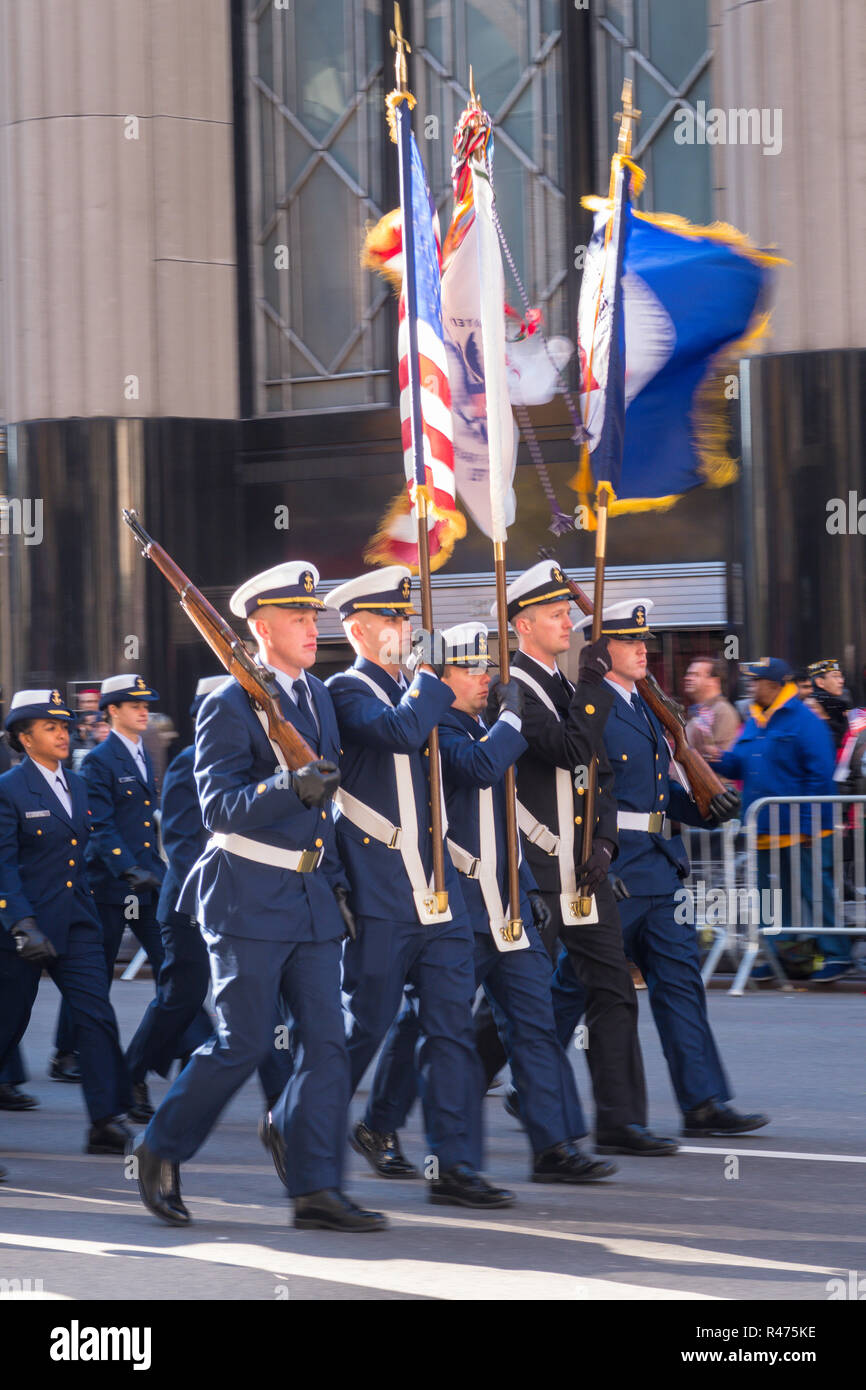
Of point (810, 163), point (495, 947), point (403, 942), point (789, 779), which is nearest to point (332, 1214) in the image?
point (403, 942)

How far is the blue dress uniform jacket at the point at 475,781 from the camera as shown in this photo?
21.3 feet

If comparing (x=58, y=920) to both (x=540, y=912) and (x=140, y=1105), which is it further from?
(x=540, y=912)

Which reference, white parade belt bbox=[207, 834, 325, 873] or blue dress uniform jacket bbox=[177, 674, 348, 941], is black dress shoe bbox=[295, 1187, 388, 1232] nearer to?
blue dress uniform jacket bbox=[177, 674, 348, 941]

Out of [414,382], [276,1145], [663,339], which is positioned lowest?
[276,1145]

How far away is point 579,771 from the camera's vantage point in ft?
23.3

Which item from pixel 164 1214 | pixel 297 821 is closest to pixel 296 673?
pixel 297 821

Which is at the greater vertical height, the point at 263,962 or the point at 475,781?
the point at 475,781

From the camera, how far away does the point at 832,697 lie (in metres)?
12.8

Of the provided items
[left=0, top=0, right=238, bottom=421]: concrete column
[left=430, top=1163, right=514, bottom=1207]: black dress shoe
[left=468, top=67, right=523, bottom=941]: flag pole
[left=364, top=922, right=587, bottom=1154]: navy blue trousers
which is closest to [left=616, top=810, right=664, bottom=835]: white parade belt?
[left=468, top=67, right=523, bottom=941]: flag pole

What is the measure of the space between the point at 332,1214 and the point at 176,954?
227cm

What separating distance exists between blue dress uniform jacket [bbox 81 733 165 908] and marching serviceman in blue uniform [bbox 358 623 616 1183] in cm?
214

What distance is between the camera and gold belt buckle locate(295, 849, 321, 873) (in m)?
6.05
